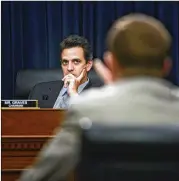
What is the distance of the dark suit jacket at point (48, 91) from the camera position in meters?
3.80

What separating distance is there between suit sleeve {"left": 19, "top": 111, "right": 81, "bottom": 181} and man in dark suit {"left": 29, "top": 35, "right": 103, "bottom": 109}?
6.99ft

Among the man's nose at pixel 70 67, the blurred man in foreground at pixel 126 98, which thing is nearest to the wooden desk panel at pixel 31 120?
the man's nose at pixel 70 67

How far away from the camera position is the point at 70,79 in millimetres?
3701

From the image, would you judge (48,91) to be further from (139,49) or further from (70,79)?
(139,49)

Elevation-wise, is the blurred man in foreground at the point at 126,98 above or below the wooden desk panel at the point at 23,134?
above

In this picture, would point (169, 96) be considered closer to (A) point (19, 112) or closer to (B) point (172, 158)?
(B) point (172, 158)

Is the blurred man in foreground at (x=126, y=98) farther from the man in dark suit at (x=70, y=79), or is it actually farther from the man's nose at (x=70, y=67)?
the man's nose at (x=70, y=67)

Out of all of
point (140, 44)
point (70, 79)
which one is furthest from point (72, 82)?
point (140, 44)

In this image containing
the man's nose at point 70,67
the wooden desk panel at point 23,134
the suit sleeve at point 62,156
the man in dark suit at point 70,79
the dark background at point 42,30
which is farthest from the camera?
the dark background at point 42,30

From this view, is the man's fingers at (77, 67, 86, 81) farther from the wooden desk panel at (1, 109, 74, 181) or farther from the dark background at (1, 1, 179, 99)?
the dark background at (1, 1, 179, 99)

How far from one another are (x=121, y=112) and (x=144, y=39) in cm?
20

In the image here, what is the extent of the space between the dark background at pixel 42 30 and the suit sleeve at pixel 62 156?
3.65 metres

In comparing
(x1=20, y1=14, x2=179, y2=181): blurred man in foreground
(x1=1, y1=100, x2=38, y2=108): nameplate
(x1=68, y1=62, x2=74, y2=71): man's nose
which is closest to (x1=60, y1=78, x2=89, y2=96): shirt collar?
(x1=68, y1=62, x2=74, y2=71): man's nose

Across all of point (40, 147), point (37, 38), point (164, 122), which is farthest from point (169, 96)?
point (37, 38)
